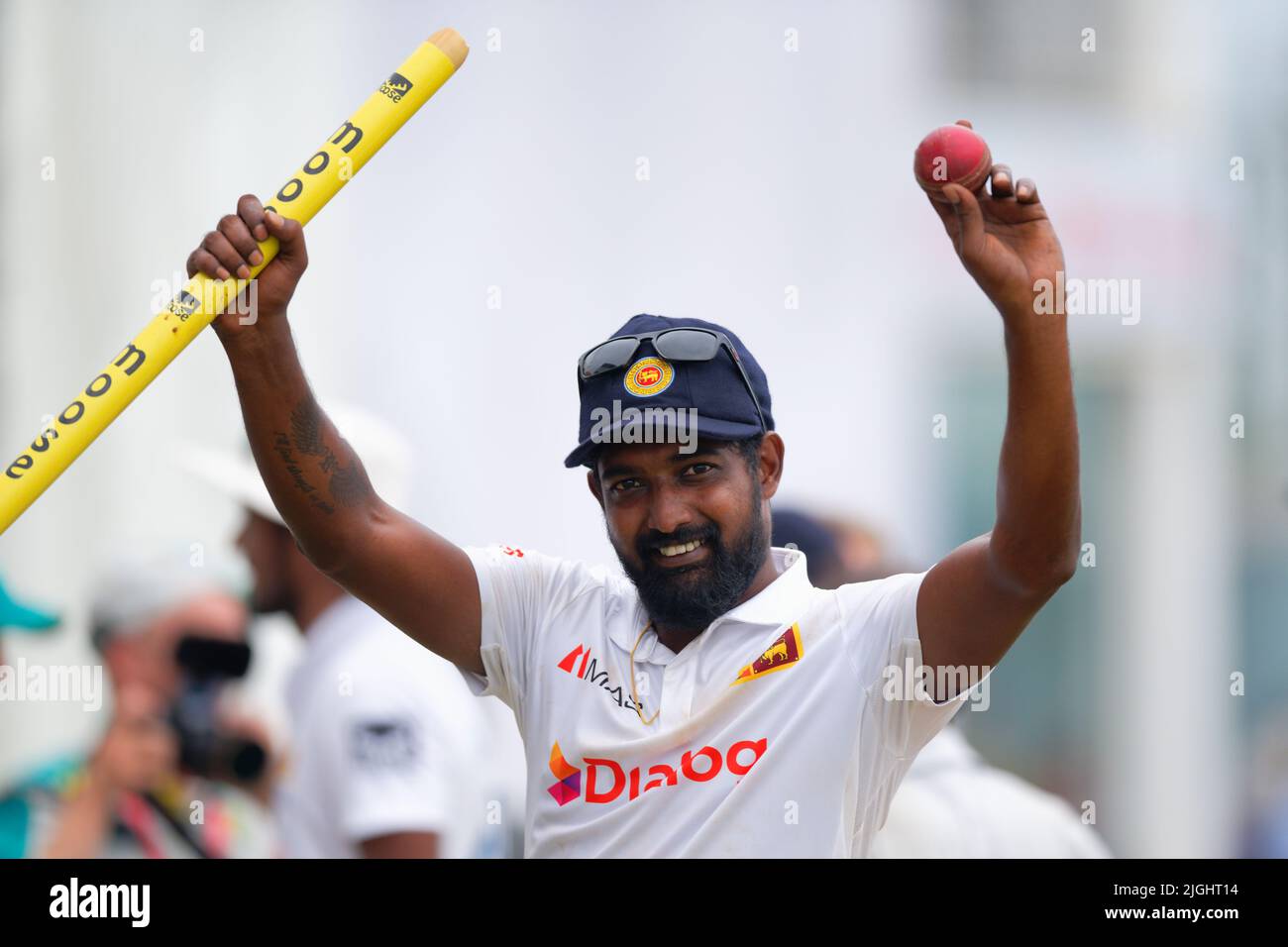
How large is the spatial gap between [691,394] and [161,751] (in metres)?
2.96

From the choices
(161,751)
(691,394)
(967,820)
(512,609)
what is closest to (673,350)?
(691,394)

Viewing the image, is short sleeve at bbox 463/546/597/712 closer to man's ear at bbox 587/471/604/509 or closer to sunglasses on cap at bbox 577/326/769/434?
man's ear at bbox 587/471/604/509

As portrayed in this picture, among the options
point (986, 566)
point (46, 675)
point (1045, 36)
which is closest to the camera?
point (986, 566)

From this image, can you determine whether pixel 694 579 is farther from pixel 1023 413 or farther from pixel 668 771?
pixel 1023 413

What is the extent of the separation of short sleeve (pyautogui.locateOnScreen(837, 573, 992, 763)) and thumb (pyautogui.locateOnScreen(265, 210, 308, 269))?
1.09m

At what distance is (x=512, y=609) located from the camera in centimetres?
292

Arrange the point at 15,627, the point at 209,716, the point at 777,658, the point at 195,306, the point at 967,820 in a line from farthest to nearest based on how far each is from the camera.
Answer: the point at 209,716 → the point at 15,627 → the point at 967,820 → the point at 777,658 → the point at 195,306

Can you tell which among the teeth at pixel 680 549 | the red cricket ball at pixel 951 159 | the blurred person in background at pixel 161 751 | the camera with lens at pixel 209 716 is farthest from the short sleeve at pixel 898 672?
the camera with lens at pixel 209 716

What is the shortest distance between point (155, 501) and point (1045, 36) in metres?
5.27

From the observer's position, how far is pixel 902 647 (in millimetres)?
2668

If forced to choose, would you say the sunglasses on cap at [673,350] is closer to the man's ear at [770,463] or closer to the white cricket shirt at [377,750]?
the man's ear at [770,463]
